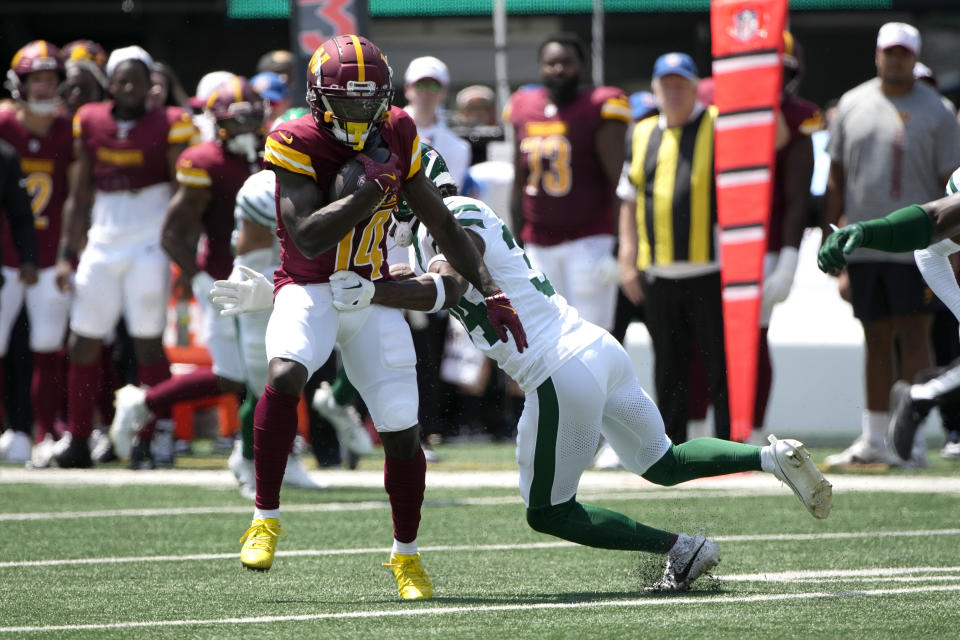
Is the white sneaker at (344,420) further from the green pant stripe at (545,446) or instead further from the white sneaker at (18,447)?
the green pant stripe at (545,446)

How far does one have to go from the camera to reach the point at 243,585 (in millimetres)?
4898

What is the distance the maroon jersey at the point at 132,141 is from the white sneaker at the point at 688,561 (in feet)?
17.5

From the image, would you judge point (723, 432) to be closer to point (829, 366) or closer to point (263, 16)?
point (829, 366)

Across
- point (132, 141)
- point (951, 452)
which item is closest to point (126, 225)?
point (132, 141)

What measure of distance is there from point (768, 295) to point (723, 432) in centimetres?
79

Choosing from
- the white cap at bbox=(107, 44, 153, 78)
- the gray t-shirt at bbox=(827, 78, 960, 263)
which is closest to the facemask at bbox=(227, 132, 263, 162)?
the white cap at bbox=(107, 44, 153, 78)

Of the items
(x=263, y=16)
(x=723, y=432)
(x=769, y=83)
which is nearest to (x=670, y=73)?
(x=769, y=83)

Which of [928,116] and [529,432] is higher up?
[928,116]

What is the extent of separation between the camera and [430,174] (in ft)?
16.7

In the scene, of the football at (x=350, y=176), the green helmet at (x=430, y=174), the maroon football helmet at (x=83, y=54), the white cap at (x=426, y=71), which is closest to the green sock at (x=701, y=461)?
the green helmet at (x=430, y=174)

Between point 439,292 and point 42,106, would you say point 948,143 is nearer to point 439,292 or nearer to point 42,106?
point 439,292

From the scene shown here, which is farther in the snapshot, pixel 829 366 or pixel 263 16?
pixel 263 16

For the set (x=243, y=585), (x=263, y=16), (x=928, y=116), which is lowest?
(x=243, y=585)

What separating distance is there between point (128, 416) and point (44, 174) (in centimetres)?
208
